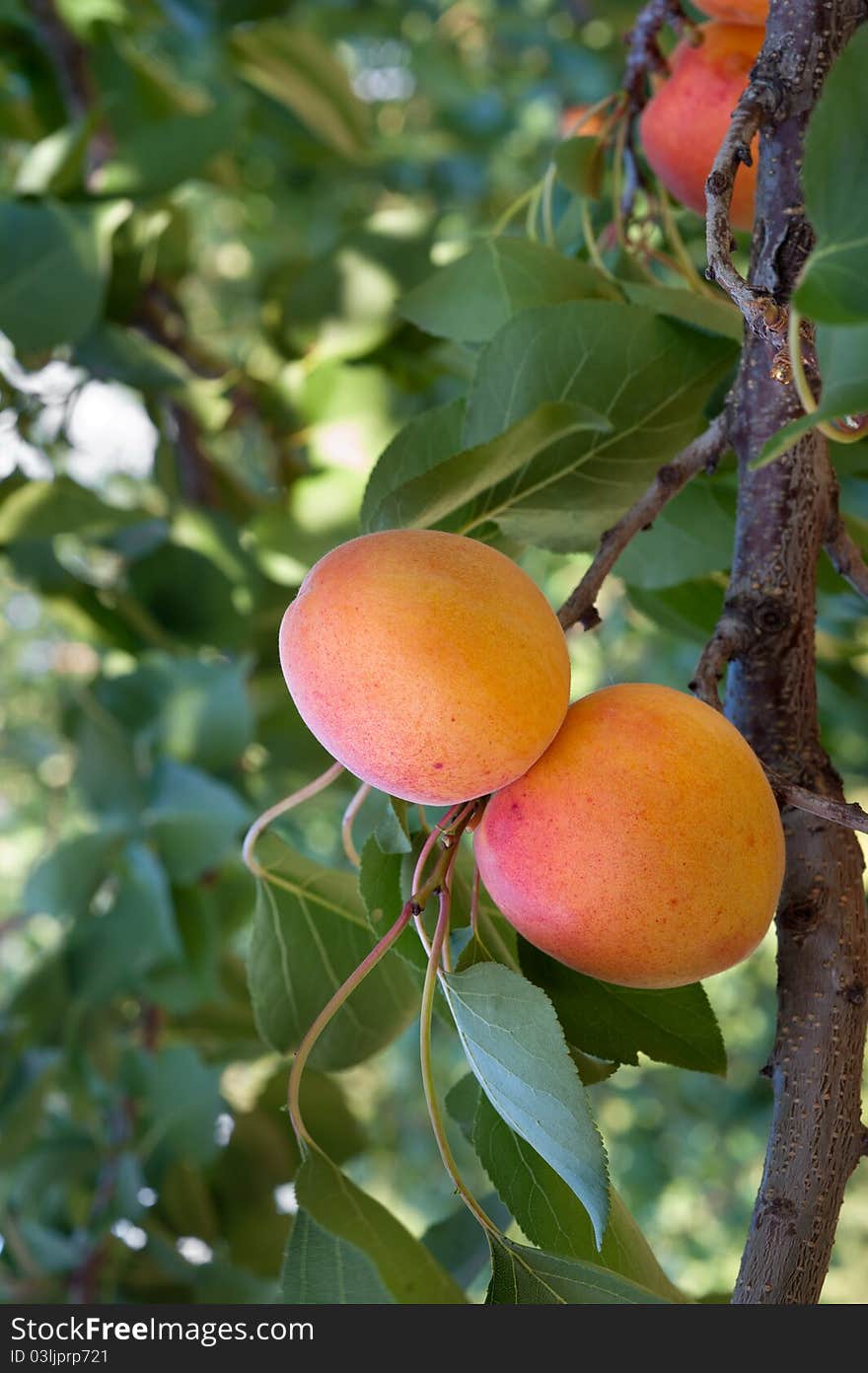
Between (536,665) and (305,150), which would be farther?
(305,150)

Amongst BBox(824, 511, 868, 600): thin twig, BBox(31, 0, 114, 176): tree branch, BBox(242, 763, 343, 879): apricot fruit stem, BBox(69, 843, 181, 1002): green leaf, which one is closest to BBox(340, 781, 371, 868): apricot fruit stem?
BBox(242, 763, 343, 879): apricot fruit stem

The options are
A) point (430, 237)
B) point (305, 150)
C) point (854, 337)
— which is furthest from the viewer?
point (305, 150)

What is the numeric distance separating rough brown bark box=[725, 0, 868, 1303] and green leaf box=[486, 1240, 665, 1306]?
0.03 meters

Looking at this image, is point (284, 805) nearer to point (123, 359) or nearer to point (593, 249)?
point (593, 249)

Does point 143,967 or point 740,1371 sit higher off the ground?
point 740,1371

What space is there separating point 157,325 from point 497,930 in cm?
53

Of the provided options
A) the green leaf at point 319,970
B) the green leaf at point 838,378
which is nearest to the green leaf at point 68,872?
the green leaf at point 319,970

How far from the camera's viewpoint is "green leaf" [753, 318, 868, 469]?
19cm

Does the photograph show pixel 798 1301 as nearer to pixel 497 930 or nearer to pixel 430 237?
pixel 497 930

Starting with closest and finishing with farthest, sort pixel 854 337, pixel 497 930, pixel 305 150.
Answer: pixel 854 337
pixel 497 930
pixel 305 150

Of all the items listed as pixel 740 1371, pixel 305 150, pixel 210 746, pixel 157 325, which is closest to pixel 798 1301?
pixel 740 1371

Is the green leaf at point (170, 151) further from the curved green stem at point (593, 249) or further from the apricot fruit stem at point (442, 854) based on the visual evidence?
the apricot fruit stem at point (442, 854)

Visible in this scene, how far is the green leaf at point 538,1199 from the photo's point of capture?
0.29m

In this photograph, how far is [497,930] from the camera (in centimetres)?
32
